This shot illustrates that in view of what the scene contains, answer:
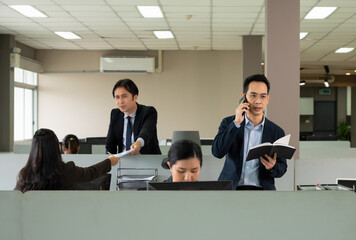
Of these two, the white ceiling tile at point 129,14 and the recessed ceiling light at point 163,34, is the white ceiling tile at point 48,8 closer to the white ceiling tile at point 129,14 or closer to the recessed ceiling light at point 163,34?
the white ceiling tile at point 129,14

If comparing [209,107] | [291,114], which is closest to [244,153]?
[291,114]

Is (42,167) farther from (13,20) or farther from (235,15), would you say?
(13,20)

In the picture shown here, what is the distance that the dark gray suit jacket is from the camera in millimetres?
3652

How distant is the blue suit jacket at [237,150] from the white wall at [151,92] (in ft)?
34.2

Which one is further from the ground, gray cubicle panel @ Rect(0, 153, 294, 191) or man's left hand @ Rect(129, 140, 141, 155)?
man's left hand @ Rect(129, 140, 141, 155)

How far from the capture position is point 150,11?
8406mm

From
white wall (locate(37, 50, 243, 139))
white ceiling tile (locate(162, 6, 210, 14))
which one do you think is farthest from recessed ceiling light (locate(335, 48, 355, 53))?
white ceiling tile (locate(162, 6, 210, 14))

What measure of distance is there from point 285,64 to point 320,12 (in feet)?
13.2

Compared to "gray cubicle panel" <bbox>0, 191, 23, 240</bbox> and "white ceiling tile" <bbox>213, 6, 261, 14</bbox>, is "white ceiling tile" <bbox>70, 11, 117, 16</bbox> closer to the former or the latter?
"white ceiling tile" <bbox>213, 6, 261, 14</bbox>

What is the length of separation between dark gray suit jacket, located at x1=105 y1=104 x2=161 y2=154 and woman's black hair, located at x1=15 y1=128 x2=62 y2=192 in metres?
1.03

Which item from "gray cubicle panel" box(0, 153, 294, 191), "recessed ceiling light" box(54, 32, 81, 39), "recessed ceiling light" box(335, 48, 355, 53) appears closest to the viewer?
"gray cubicle panel" box(0, 153, 294, 191)

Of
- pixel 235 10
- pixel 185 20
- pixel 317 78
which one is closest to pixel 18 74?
pixel 185 20

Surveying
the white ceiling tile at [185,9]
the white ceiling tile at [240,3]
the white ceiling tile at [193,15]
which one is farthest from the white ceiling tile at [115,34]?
the white ceiling tile at [240,3]

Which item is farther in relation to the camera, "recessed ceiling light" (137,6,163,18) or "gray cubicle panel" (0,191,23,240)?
"recessed ceiling light" (137,6,163,18)
